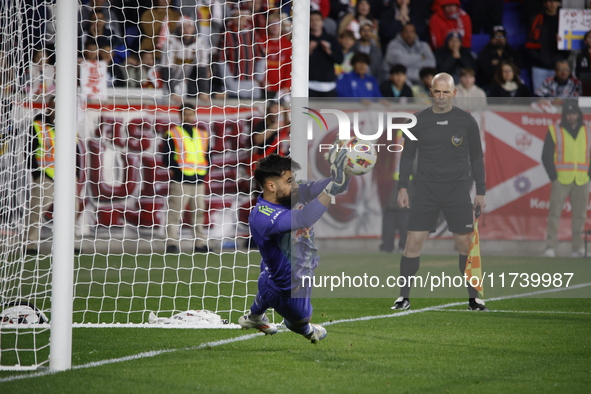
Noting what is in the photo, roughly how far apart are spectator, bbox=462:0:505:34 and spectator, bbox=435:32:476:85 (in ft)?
4.06

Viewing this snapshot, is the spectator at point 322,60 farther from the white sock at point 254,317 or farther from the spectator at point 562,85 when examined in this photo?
the white sock at point 254,317

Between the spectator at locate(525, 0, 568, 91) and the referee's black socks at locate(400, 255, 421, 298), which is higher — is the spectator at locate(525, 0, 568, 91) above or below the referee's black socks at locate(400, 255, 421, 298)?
above

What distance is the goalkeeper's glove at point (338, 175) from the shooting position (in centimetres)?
536

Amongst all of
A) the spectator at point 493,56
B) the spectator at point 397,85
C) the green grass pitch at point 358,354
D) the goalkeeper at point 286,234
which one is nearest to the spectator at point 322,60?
the spectator at point 397,85

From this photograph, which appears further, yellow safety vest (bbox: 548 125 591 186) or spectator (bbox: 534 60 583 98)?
spectator (bbox: 534 60 583 98)

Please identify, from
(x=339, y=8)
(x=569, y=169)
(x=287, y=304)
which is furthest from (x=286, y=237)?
(x=339, y=8)

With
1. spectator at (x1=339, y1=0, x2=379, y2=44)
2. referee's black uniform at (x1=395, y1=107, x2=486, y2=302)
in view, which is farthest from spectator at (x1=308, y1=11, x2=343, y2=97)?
referee's black uniform at (x1=395, y1=107, x2=486, y2=302)

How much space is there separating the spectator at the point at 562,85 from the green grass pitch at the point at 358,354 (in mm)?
7482

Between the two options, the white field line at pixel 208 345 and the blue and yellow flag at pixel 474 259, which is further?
the blue and yellow flag at pixel 474 259

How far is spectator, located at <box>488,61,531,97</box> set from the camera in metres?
15.0

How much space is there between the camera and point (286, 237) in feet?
18.9

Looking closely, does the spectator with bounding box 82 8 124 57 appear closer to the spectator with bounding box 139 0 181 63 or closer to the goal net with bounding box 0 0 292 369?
the goal net with bounding box 0 0 292 369

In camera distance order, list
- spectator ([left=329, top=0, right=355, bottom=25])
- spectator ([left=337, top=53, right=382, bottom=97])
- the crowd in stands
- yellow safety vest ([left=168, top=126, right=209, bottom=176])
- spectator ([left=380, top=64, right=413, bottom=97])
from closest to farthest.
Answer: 1. yellow safety vest ([left=168, top=126, right=209, bottom=176])
2. the crowd in stands
3. spectator ([left=380, top=64, right=413, bottom=97])
4. spectator ([left=337, top=53, right=382, bottom=97])
5. spectator ([left=329, top=0, right=355, bottom=25])

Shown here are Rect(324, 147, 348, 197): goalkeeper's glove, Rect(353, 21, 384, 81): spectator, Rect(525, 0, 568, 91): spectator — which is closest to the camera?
Rect(324, 147, 348, 197): goalkeeper's glove
